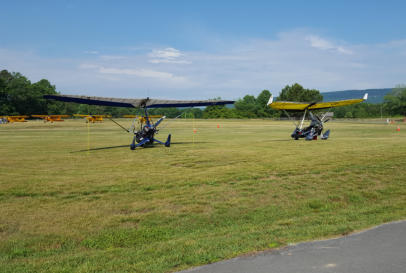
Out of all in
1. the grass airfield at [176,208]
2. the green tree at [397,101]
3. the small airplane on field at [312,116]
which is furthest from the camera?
the green tree at [397,101]

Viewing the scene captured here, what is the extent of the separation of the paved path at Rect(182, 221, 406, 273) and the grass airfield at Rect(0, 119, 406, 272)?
304 mm

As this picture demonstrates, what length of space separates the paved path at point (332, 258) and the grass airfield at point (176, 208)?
0.30m

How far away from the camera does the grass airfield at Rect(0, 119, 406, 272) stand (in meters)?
4.95

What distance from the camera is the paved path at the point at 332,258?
398 cm

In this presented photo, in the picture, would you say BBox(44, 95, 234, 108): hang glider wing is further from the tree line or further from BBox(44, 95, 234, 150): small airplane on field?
the tree line

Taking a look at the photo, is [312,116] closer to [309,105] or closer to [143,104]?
[309,105]

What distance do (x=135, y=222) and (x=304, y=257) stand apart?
11.2 feet

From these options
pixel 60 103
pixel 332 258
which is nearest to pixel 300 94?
pixel 60 103

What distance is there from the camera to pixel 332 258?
14.1 ft

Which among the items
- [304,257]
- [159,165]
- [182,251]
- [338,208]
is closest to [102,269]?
[182,251]

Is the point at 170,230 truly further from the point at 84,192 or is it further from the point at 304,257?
the point at 84,192

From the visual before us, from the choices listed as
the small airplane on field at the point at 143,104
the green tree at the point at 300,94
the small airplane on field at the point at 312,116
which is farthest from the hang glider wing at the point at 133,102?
the green tree at the point at 300,94

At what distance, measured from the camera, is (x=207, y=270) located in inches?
161

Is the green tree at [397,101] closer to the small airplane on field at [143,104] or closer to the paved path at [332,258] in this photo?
the small airplane on field at [143,104]
